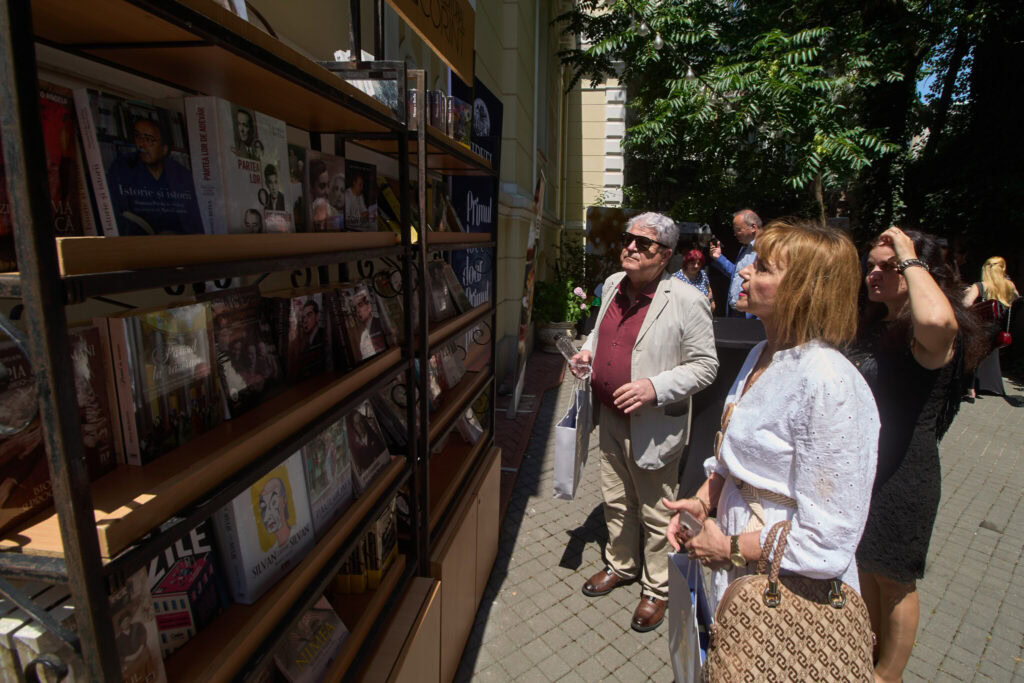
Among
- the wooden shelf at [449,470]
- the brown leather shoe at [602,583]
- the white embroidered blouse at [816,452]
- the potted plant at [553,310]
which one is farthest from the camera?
the potted plant at [553,310]

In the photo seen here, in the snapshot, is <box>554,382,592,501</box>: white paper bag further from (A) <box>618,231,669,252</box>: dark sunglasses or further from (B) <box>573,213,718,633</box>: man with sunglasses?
(A) <box>618,231,669,252</box>: dark sunglasses

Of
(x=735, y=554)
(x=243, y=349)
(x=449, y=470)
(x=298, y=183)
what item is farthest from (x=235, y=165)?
(x=449, y=470)

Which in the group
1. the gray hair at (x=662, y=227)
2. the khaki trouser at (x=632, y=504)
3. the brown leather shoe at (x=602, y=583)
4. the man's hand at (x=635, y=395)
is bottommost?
the brown leather shoe at (x=602, y=583)

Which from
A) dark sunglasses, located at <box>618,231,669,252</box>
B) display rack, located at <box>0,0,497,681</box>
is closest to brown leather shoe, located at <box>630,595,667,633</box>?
display rack, located at <box>0,0,497,681</box>

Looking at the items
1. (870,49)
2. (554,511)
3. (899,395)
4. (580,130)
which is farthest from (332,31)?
(580,130)

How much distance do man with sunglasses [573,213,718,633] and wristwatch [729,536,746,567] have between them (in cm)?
112

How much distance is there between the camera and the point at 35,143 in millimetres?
703

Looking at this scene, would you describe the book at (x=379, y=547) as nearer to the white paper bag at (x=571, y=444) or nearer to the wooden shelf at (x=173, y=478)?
the wooden shelf at (x=173, y=478)

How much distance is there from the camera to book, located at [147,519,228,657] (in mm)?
1177

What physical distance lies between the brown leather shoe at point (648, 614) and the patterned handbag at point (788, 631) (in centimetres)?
161

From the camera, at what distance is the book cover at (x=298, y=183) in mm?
1552

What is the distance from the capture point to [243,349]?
4.66 ft

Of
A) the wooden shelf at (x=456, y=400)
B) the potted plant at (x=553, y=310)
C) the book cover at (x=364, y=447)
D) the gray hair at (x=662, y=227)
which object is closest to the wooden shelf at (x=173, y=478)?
the book cover at (x=364, y=447)

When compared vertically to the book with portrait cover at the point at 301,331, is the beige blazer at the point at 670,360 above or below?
below
